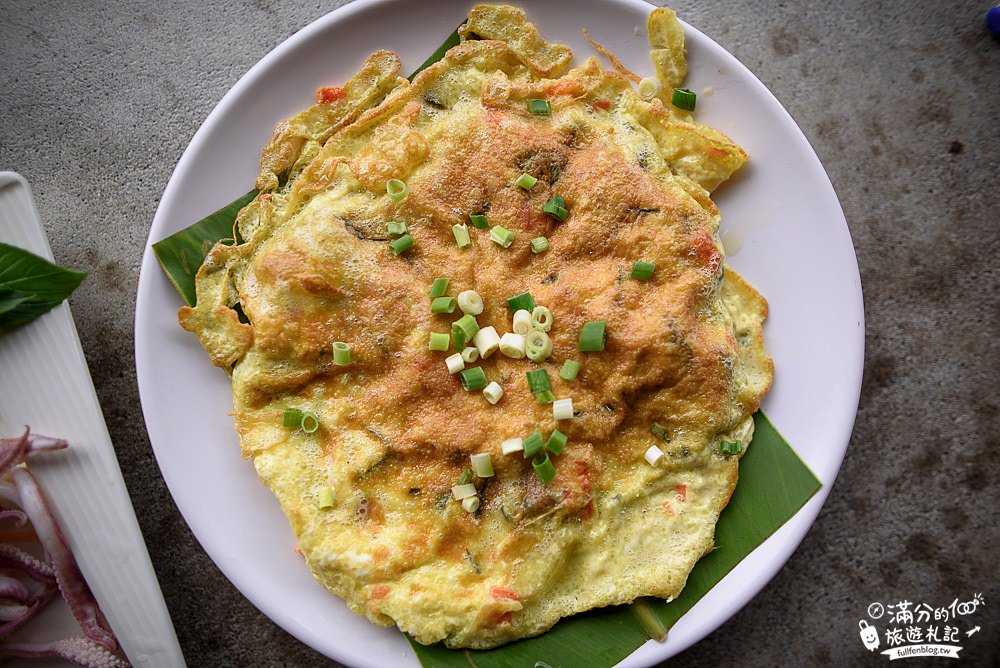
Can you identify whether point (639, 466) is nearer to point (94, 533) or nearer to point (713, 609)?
point (713, 609)

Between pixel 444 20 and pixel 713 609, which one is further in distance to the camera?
pixel 444 20

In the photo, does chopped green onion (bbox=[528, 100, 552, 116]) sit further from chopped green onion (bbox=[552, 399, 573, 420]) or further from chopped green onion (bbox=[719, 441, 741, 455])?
chopped green onion (bbox=[719, 441, 741, 455])

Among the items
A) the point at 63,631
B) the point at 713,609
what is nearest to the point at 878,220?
the point at 713,609

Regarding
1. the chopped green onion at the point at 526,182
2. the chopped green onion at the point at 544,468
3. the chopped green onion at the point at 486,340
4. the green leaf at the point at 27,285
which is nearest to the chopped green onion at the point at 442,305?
the chopped green onion at the point at 486,340

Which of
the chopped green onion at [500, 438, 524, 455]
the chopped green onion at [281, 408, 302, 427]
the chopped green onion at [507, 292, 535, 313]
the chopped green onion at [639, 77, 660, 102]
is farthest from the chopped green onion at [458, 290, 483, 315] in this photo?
the chopped green onion at [639, 77, 660, 102]

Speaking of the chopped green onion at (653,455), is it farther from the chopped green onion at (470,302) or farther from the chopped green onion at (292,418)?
the chopped green onion at (292,418)
